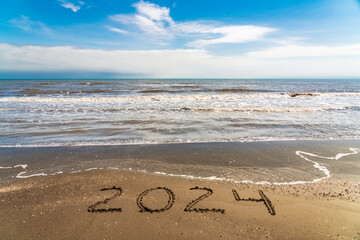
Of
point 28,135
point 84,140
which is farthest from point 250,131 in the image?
point 28,135

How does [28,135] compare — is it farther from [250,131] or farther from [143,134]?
[250,131]

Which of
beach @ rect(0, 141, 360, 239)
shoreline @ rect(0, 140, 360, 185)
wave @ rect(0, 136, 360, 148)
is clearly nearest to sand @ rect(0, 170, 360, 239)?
beach @ rect(0, 141, 360, 239)

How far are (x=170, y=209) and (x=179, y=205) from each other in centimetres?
19

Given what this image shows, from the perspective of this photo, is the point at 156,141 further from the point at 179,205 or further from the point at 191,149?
the point at 179,205

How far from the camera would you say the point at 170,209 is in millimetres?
3355

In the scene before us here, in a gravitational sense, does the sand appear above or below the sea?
below

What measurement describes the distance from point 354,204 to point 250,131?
492cm

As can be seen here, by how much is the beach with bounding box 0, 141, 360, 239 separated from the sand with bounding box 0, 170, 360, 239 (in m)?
0.02

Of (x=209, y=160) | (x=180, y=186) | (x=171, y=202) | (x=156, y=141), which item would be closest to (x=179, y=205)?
(x=171, y=202)

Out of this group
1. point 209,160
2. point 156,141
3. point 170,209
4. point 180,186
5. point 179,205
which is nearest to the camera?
point 170,209

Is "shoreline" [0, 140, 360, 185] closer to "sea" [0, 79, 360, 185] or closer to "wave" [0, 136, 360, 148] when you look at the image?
"sea" [0, 79, 360, 185]

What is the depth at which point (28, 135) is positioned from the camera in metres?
7.87

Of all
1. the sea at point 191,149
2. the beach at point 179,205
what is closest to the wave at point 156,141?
the sea at point 191,149

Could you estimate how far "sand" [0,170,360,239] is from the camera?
2898 mm
